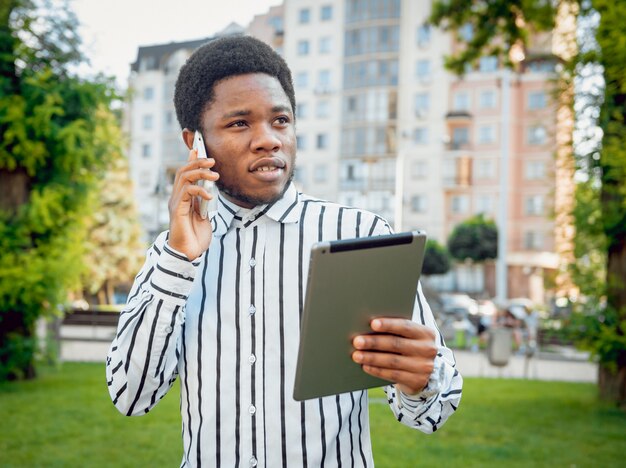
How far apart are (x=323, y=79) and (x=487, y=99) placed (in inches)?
480

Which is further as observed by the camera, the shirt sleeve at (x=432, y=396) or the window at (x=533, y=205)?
the window at (x=533, y=205)

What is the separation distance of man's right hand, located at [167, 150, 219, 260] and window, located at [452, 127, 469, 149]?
53.7 meters

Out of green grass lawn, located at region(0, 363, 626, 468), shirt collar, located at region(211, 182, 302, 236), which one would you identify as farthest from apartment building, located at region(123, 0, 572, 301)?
shirt collar, located at region(211, 182, 302, 236)

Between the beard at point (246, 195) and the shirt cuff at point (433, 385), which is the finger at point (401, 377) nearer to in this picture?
the shirt cuff at point (433, 385)

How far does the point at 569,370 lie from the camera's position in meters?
18.2

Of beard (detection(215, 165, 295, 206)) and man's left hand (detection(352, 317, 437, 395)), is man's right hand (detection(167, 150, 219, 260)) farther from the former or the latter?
man's left hand (detection(352, 317, 437, 395))

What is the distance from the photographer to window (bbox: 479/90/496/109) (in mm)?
53750

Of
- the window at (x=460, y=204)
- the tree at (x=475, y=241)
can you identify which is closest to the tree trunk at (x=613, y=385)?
the tree at (x=475, y=241)

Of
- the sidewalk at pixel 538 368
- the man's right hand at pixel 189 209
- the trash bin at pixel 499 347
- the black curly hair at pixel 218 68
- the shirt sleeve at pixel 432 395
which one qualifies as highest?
the black curly hair at pixel 218 68

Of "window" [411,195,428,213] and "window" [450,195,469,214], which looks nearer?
"window" [450,195,469,214]

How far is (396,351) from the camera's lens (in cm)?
174

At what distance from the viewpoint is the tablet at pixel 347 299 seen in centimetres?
165

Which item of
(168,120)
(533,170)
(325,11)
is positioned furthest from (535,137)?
(168,120)

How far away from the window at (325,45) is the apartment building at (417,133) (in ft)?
0.25
